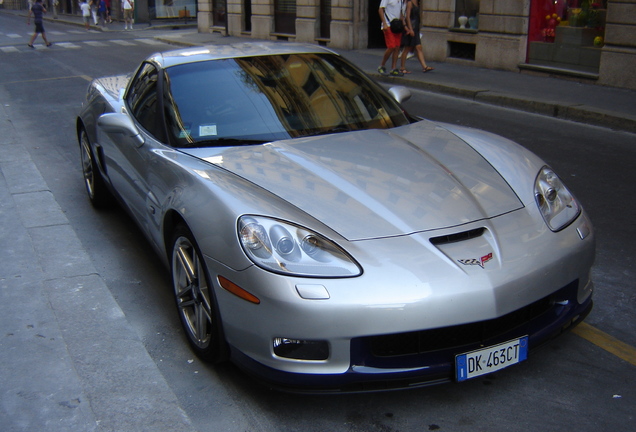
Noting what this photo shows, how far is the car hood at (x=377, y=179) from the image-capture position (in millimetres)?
3219

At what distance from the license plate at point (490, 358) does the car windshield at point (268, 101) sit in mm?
1706

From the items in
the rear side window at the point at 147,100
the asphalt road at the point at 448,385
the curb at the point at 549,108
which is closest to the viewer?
the asphalt road at the point at 448,385

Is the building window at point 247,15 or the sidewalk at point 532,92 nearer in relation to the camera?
the sidewalk at point 532,92

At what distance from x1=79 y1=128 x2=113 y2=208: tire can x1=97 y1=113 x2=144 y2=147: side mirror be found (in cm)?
A: 122

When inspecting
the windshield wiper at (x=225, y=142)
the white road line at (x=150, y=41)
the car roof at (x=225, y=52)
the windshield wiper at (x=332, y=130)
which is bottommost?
the white road line at (x=150, y=41)

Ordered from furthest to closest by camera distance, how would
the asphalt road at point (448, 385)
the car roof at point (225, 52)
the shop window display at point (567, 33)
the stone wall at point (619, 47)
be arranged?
the shop window display at point (567, 33)
the stone wall at point (619, 47)
the car roof at point (225, 52)
the asphalt road at point (448, 385)

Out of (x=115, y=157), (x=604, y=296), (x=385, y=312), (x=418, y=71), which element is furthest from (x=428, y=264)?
(x=418, y=71)

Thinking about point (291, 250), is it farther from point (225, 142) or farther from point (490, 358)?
point (225, 142)

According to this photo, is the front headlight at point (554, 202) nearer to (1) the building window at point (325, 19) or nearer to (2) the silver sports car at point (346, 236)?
(2) the silver sports car at point (346, 236)

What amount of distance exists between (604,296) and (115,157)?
3200 mm

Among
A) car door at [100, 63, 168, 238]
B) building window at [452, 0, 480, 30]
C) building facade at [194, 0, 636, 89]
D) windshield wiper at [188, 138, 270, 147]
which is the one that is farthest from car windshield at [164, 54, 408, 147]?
building window at [452, 0, 480, 30]

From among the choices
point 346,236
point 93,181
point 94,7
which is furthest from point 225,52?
point 94,7

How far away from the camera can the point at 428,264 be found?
9.73ft

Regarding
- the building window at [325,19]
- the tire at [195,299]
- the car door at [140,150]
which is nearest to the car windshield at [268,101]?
the car door at [140,150]
